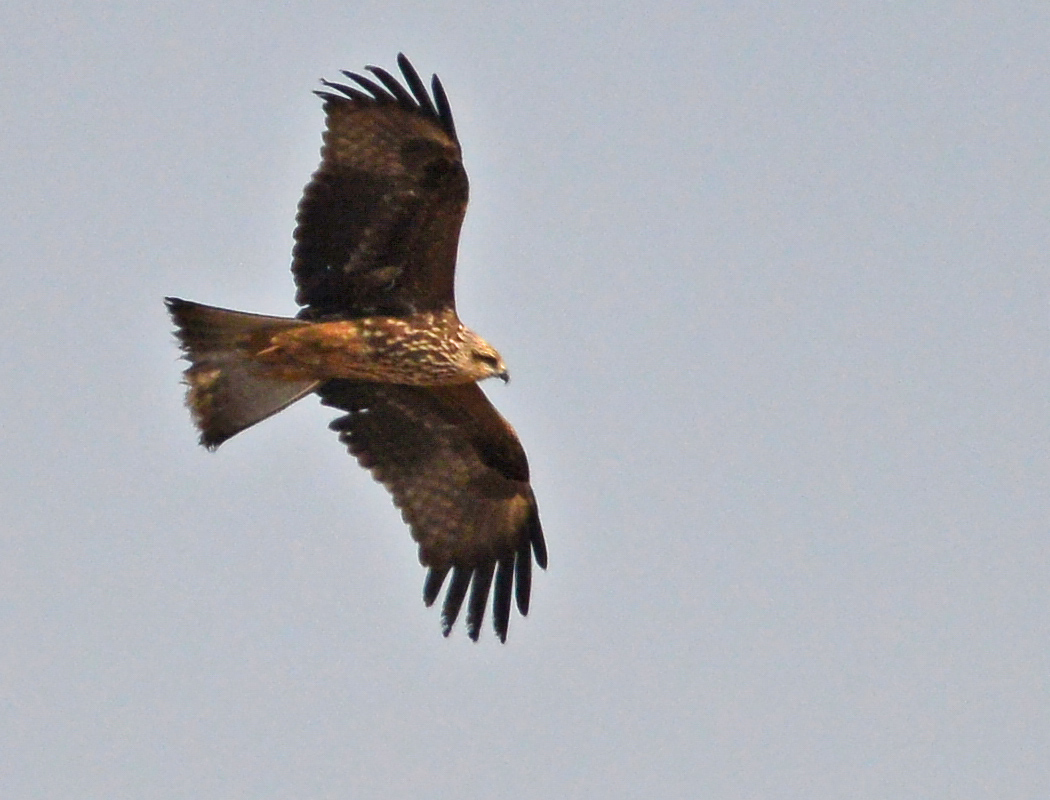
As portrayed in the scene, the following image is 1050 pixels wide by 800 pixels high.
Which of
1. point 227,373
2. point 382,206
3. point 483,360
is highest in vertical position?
point 382,206

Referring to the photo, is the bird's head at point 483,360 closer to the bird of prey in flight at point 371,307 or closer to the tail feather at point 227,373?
the bird of prey in flight at point 371,307

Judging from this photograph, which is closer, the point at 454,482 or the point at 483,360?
the point at 483,360

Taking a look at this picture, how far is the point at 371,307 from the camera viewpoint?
40.2ft

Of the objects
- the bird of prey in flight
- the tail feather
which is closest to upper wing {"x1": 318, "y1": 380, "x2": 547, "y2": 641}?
the bird of prey in flight

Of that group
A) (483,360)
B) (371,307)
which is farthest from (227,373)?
(483,360)

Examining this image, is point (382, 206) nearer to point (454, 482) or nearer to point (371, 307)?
point (371, 307)

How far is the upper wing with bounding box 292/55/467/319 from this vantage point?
464 inches

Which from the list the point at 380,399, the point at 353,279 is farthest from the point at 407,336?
the point at 380,399

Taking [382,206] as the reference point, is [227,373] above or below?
below

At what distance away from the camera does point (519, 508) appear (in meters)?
13.5

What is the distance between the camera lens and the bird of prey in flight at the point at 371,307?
A: 11.9 metres

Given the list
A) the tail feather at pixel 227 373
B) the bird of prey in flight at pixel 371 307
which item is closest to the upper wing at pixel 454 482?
the bird of prey in flight at pixel 371 307

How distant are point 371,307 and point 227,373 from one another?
96 centimetres

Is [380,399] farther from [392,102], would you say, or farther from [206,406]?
[392,102]
